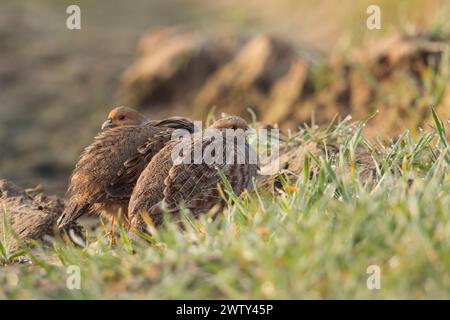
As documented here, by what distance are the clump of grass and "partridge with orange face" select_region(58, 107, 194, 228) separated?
119cm

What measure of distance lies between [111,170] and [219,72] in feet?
15.9

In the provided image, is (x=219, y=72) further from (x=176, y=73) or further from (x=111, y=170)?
(x=111, y=170)

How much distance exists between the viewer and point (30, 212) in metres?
5.51

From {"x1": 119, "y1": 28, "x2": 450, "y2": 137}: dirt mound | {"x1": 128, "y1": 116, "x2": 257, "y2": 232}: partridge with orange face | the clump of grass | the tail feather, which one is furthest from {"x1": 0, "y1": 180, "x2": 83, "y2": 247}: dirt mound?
{"x1": 119, "y1": 28, "x2": 450, "y2": 137}: dirt mound

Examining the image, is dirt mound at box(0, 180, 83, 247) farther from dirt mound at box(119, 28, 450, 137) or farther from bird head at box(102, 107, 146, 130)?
dirt mound at box(119, 28, 450, 137)

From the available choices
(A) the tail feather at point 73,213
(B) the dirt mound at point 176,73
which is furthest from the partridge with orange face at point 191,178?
(B) the dirt mound at point 176,73

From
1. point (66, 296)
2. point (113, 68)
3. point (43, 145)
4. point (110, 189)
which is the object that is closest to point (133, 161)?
point (110, 189)

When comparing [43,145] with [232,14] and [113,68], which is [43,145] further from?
[232,14]

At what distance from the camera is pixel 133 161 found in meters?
5.32

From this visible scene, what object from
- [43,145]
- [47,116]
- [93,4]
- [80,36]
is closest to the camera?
[43,145]

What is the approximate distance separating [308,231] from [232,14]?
11276mm

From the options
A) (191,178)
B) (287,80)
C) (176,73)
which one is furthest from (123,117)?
(176,73)

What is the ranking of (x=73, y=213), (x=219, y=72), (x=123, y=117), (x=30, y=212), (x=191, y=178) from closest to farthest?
(x=191, y=178)
(x=73, y=213)
(x=30, y=212)
(x=123, y=117)
(x=219, y=72)
